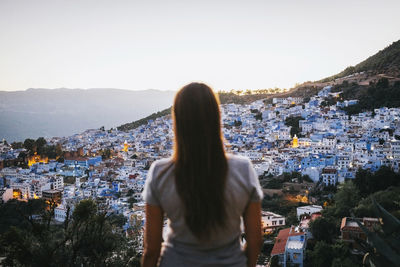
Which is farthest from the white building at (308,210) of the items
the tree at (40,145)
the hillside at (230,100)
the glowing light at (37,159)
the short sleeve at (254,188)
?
the hillside at (230,100)

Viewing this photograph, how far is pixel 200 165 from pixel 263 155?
26.0 metres

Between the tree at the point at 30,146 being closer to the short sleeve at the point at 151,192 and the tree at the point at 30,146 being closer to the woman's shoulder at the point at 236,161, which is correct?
the short sleeve at the point at 151,192

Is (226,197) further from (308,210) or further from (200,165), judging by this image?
(308,210)

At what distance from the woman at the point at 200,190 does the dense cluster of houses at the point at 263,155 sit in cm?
1050

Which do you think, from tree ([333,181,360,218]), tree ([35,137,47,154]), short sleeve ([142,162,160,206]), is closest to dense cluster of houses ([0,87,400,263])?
tree ([333,181,360,218])

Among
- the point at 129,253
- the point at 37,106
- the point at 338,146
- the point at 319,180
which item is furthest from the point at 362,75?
the point at 37,106

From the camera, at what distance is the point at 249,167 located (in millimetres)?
924

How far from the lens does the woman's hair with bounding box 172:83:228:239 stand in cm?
89

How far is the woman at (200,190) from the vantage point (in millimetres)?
893

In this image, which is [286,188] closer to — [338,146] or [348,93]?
[338,146]

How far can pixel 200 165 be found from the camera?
2.94 feet

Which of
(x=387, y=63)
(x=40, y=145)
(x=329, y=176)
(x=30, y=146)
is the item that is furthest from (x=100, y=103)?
(x=329, y=176)

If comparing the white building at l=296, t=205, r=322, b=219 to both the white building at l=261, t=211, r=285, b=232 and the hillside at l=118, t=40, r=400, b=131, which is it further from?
the hillside at l=118, t=40, r=400, b=131

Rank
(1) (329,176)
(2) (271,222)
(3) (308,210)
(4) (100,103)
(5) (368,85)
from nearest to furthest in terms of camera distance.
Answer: (2) (271,222)
(3) (308,210)
(1) (329,176)
(5) (368,85)
(4) (100,103)
